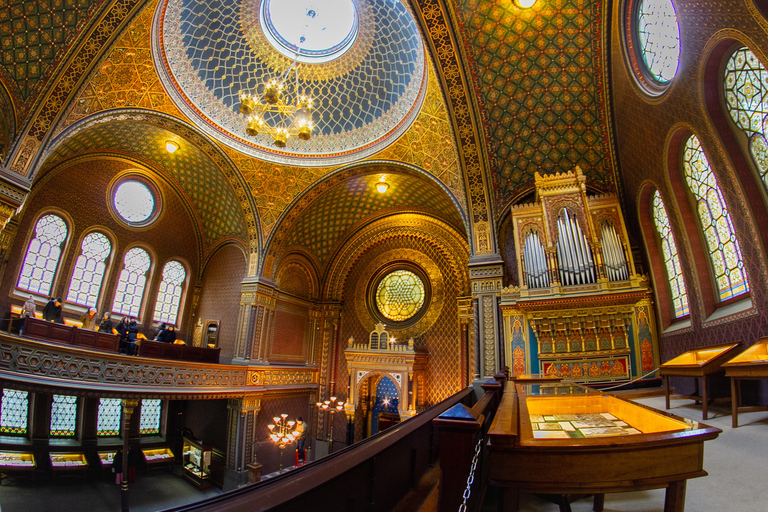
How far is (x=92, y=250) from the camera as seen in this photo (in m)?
14.5

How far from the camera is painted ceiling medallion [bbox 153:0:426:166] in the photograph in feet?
41.3

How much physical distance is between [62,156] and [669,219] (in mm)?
17733

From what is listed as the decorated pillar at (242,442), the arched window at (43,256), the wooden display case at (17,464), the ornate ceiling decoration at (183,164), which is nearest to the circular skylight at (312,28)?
the ornate ceiling decoration at (183,164)

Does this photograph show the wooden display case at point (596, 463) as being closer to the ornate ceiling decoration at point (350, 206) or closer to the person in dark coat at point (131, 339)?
the ornate ceiling decoration at point (350, 206)

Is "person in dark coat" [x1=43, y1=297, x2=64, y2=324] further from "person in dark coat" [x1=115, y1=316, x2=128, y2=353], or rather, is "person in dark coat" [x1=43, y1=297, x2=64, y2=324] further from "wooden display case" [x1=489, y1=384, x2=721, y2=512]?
"wooden display case" [x1=489, y1=384, x2=721, y2=512]

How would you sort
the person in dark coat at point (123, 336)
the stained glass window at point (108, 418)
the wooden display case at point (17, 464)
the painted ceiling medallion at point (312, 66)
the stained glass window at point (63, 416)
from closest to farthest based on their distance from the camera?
the wooden display case at point (17, 464)
the person in dark coat at point (123, 336)
the painted ceiling medallion at point (312, 66)
the stained glass window at point (63, 416)
the stained glass window at point (108, 418)

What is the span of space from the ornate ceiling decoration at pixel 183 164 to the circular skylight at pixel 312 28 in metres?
4.97

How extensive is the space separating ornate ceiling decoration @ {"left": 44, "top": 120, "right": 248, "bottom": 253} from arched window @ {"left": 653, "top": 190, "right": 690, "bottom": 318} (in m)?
13.9

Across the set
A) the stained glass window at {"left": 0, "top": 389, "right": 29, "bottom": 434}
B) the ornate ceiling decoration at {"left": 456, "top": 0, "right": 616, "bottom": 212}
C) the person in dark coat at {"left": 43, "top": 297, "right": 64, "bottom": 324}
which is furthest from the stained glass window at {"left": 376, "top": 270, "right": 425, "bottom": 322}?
the stained glass window at {"left": 0, "top": 389, "right": 29, "bottom": 434}

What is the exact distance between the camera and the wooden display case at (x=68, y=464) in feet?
41.6

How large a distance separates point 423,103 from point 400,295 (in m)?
8.46

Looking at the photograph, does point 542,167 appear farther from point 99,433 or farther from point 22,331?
point 99,433

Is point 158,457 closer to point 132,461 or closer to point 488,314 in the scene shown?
point 132,461

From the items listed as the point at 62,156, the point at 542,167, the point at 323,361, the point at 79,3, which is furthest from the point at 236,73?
the point at 323,361
